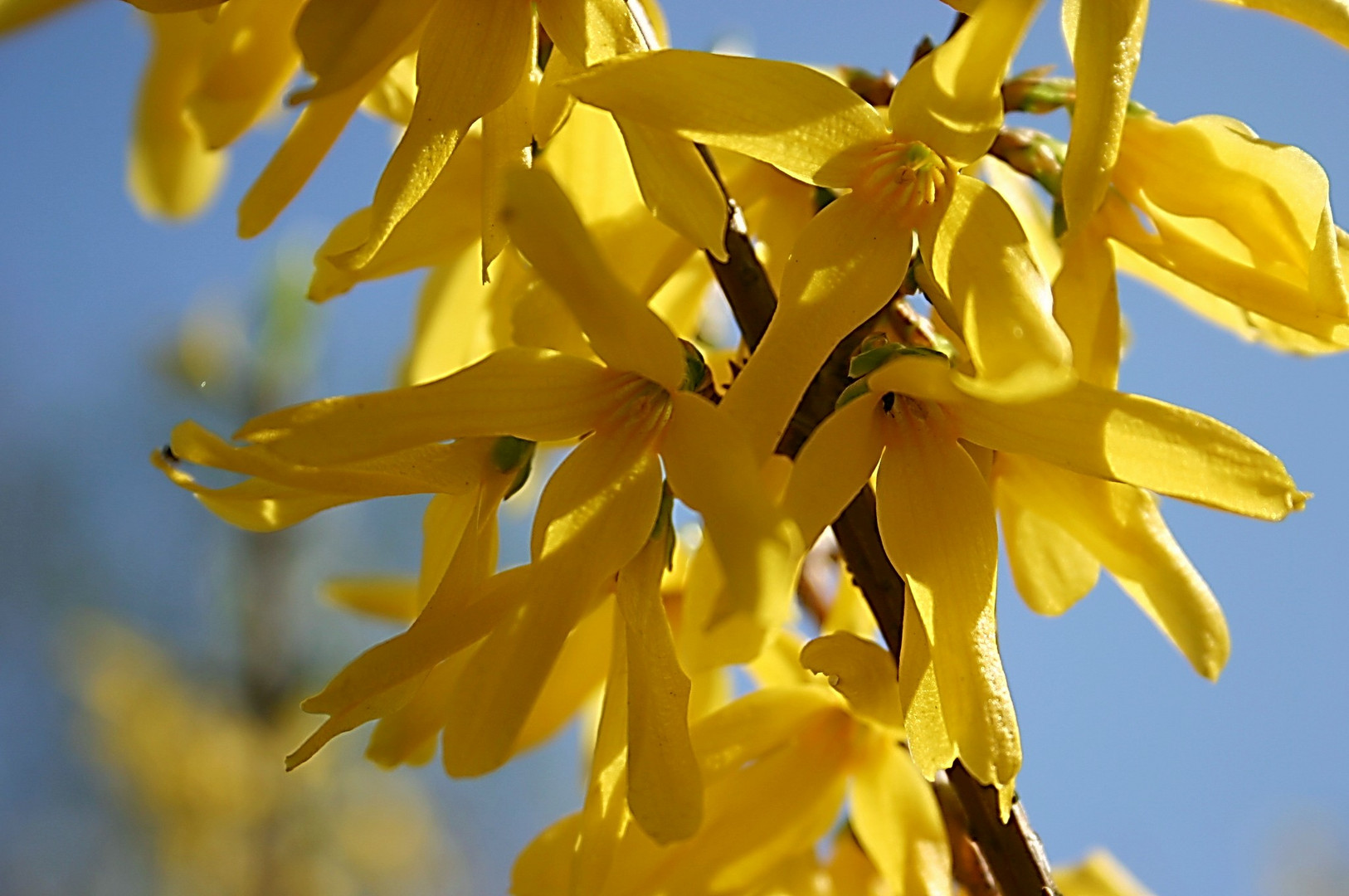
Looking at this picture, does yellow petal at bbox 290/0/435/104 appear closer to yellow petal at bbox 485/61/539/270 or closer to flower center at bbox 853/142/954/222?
yellow petal at bbox 485/61/539/270

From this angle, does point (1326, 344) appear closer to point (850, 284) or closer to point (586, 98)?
point (850, 284)

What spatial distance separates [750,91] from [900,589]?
0.38 meters

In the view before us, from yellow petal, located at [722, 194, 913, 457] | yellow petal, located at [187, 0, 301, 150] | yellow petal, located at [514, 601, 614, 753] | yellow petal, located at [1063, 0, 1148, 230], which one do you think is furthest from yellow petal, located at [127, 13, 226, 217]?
yellow petal, located at [1063, 0, 1148, 230]

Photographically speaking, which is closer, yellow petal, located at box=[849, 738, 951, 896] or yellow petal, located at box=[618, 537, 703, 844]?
yellow petal, located at box=[618, 537, 703, 844]

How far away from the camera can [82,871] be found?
6371 mm

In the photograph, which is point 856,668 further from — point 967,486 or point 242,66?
point 242,66

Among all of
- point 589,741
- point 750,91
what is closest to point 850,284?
point 750,91

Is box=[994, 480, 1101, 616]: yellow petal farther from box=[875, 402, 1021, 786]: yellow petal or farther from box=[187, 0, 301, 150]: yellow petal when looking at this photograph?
box=[187, 0, 301, 150]: yellow petal

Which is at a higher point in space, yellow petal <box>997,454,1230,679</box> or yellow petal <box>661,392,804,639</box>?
yellow petal <box>661,392,804,639</box>

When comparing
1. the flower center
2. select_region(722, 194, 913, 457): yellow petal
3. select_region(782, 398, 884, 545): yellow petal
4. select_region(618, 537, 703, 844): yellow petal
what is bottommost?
select_region(618, 537, 703, 844): yellow petal

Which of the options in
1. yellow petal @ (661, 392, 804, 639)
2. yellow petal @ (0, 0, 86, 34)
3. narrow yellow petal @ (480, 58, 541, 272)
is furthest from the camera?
yellow petal @ (0, 0, 86, 34)

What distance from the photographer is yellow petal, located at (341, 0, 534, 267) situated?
2.49 feet

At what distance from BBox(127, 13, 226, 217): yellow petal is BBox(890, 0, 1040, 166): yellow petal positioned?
2.62 ft

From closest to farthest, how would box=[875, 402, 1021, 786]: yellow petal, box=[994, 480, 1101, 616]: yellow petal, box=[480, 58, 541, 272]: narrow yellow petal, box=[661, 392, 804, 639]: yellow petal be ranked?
box=[661, 392, 804, 639]: yellow petal
box=[875, 402, 1021, 786]: yellow petal
box=[480, 58, 541, 272]: narrow yellow petal
box=[994, 480, 1101, 616]: yellow petal
